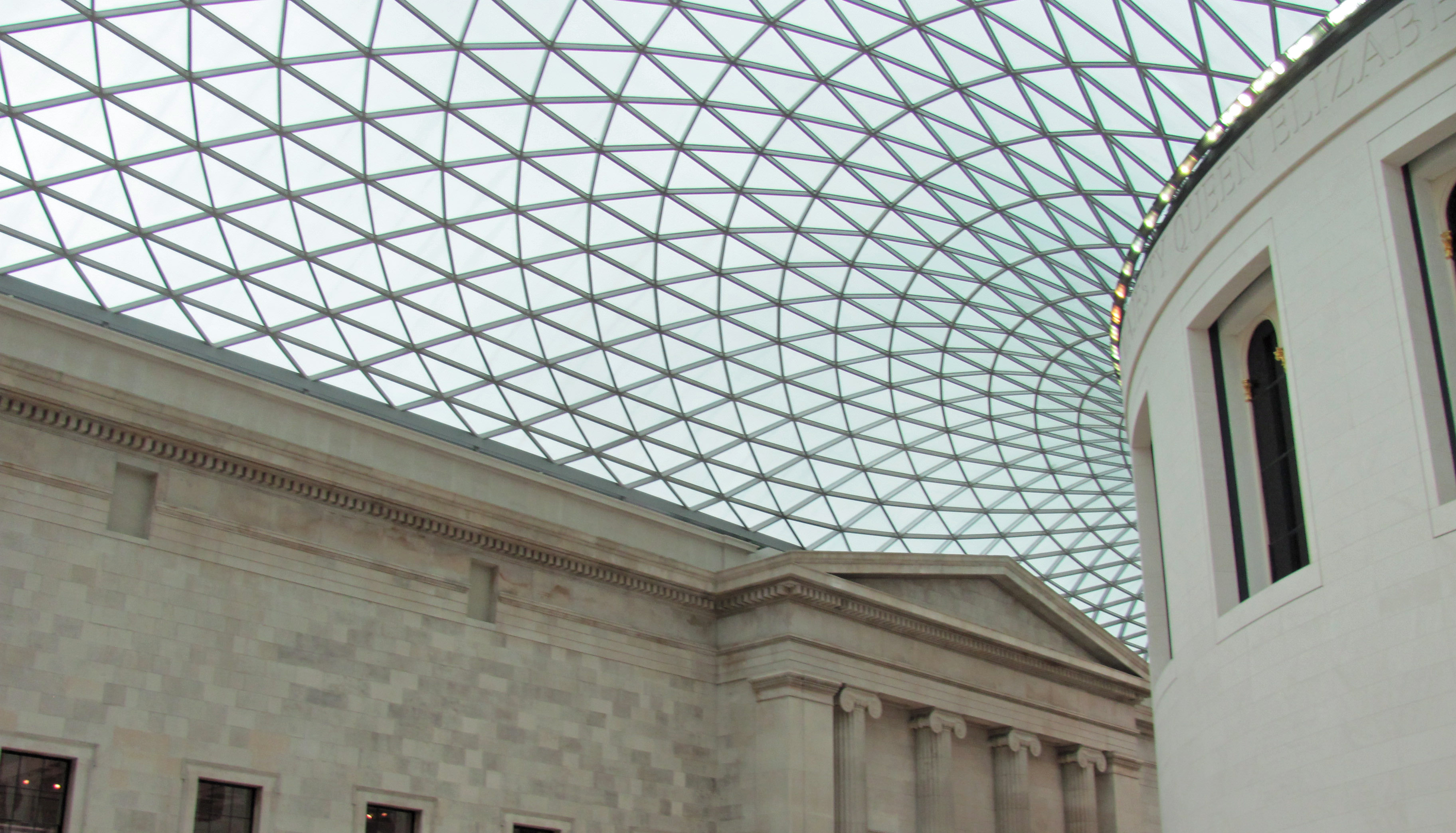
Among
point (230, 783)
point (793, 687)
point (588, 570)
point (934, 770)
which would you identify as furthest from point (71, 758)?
point (934, 770)

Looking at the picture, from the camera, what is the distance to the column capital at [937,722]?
128 ft

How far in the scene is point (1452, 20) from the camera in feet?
46.8

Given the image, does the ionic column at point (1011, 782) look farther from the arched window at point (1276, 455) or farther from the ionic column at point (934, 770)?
the arched window at point (1276, 455)

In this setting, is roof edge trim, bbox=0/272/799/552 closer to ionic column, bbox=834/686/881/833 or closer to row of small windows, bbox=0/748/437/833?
ionic column, bbox=834/686/881/833

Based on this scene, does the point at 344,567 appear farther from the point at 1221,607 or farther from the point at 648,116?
the point at 1221,607

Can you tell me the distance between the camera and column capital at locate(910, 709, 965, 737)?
3912 centimetres

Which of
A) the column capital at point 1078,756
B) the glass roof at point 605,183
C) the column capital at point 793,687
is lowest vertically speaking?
the column capital at point 1078,756

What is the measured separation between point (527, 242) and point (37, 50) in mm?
13503

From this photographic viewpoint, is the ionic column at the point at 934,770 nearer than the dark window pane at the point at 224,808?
No

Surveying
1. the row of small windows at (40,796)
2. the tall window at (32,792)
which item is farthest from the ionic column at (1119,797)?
the tall window at (32,792)

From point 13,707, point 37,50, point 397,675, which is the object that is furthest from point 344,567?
point 37,50

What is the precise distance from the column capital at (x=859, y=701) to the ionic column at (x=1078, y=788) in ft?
33.1

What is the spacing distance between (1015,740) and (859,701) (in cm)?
783

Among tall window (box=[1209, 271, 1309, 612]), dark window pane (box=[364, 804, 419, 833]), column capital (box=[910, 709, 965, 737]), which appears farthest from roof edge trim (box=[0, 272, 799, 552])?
tall window (box=[1209, 271, 1309, 612])
